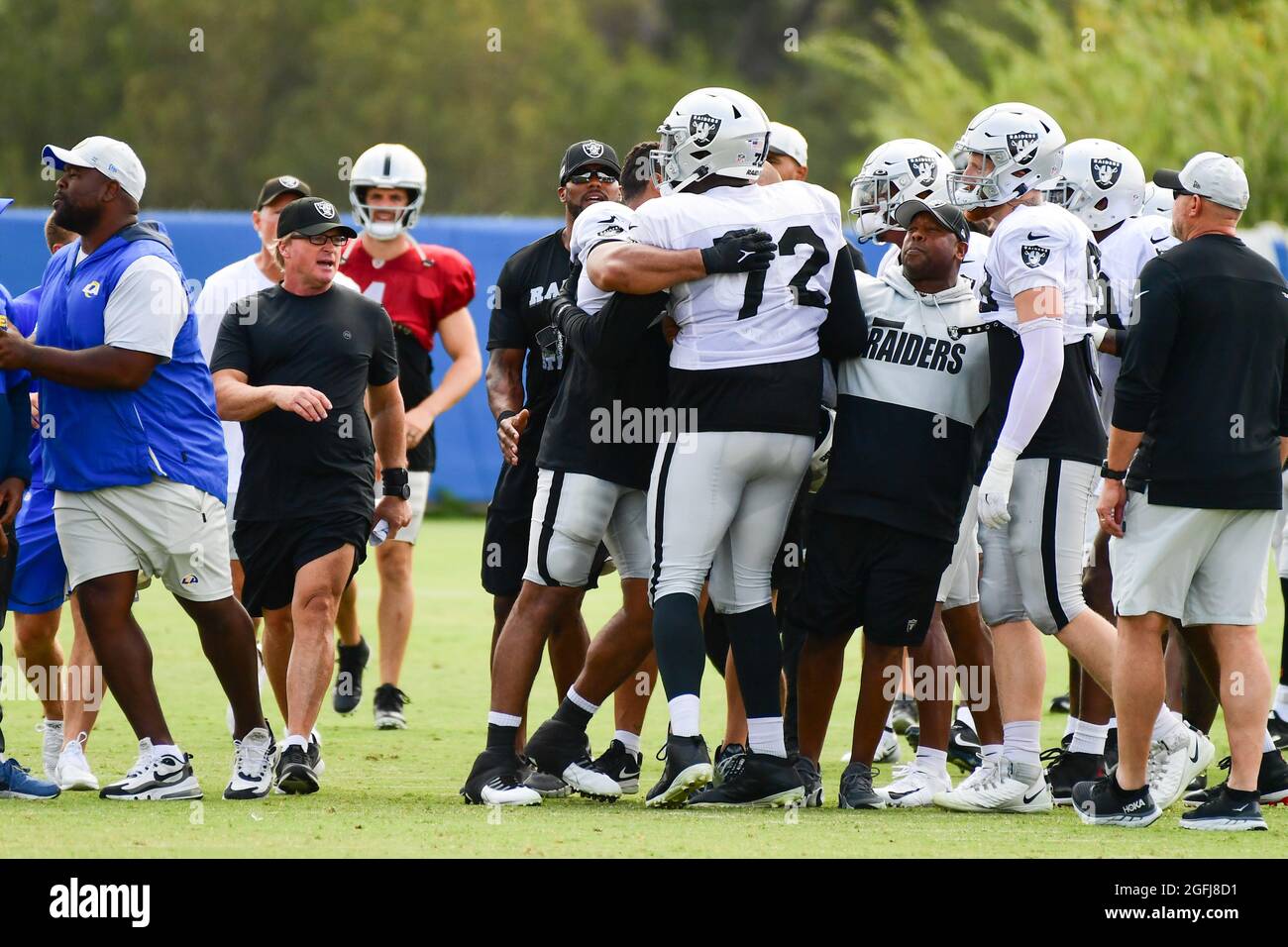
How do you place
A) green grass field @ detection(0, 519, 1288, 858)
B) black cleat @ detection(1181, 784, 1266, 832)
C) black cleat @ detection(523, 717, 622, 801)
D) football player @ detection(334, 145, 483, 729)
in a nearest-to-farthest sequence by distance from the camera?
green grass field @ detection(0, 519, 1288, 858), black cleat @ detection(1181, 784, 1266, 832), black cleat @ detection(523, 717, 622, 801), football player @ detection(334, 145, 483, 729)

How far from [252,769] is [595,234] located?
2136 mm

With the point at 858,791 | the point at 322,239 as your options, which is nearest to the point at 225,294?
the point at 322,239

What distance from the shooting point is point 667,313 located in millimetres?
6441

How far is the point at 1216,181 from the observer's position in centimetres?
620

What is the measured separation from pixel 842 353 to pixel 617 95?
41.5 metres

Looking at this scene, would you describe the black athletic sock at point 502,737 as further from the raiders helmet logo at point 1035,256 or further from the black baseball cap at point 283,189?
the black baseball cap at point 283,189

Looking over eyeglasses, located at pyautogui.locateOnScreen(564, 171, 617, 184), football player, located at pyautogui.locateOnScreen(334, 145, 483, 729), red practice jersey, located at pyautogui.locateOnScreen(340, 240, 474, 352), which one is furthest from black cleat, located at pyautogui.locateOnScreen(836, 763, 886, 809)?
red practice jersey, located at pyautogui.locateOnScreen(340, 240, 474, 352)

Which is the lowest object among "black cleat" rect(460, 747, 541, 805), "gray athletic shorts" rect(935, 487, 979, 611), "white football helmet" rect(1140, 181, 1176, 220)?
"black cleat" rect(460, 747, 541, 805)

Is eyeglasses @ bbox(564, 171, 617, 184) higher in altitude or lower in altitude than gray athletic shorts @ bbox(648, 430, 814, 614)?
higher

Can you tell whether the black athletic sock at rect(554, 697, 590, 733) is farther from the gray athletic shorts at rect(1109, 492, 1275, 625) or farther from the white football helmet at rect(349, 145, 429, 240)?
the white football helmet at rect(349, 145, 429, 240)

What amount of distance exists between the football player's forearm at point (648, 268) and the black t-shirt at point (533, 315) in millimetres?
1048

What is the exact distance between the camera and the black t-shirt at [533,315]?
7312 mm

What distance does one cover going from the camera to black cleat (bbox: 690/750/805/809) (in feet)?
20.8
